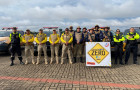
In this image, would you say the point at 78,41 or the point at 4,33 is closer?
the point at 78,41

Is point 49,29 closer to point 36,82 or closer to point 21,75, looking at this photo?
point 21,75

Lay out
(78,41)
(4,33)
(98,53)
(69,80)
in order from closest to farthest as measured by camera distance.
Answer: (69,80), (98,53), (78,41), (4,33)

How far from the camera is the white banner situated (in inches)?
217

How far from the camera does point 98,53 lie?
5562 mm

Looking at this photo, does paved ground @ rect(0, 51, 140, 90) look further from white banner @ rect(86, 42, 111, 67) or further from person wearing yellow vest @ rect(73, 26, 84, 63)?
person wearing yellow vest @ rect(73, 26, 84, 63)

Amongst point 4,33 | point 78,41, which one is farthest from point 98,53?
point 4,33

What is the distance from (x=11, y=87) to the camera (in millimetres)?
3703

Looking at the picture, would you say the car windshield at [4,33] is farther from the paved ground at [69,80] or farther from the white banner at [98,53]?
the white banner at [98,53]

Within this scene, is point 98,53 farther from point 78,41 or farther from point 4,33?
point 4,33

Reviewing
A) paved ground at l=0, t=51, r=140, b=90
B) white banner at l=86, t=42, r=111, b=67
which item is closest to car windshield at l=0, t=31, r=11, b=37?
paved ground at l=0, t=51, r=140, b=90

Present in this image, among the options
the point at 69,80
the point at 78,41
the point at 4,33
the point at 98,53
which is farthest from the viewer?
the point at 4,33

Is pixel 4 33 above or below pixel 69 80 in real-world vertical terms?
above

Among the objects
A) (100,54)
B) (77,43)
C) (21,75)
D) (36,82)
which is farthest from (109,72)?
(21,75)

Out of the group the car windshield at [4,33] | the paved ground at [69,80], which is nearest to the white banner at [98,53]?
the paved ground at [69,80]
